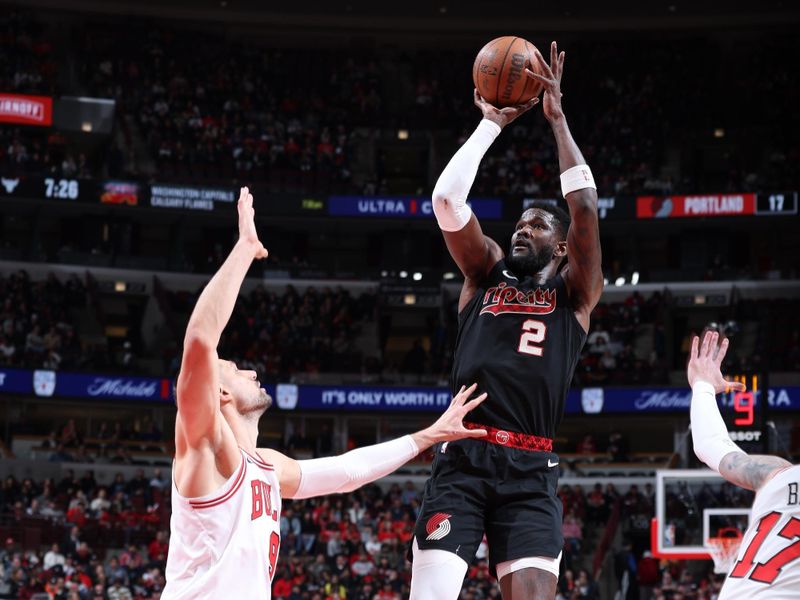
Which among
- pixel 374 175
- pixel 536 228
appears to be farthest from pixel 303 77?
pixel 536 228

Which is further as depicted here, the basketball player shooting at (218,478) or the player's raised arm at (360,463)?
the player's raised arm at (360,463)

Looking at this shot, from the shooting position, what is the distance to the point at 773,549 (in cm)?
464

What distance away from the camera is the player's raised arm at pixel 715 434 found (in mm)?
5008

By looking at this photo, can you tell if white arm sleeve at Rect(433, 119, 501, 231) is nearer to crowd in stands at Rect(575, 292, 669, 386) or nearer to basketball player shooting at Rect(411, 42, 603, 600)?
basketball player shooting at Rect(411, 42, 603, 600)

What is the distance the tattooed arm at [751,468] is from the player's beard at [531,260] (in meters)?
1.53

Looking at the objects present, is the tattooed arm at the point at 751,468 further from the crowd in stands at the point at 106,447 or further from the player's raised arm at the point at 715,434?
the crowd in stands at the point at 106,447

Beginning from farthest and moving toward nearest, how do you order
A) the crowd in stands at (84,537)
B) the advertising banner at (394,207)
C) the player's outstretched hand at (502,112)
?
the advertising banner at (394,207) < the crowd in stands at (84,537) < the player's outstretched hand at (502,112)

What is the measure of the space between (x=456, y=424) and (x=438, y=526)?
1.87ft

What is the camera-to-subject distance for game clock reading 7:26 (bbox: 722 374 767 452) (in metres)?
17.2

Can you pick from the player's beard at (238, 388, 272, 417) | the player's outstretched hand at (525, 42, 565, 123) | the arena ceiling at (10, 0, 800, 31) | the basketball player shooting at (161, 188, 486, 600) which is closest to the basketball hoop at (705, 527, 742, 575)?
the player's outstretched hand at (525, 42, 565, 123)

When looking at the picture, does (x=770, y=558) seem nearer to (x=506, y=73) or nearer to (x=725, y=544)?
(x=506, y=73)

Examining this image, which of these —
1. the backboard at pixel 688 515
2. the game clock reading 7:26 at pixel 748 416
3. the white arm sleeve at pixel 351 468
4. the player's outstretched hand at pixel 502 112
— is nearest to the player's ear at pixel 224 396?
the white arm sleeve at pixel 351 468

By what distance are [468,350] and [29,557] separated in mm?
19980

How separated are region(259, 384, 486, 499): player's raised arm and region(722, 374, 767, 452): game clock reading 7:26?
40.6 feet
